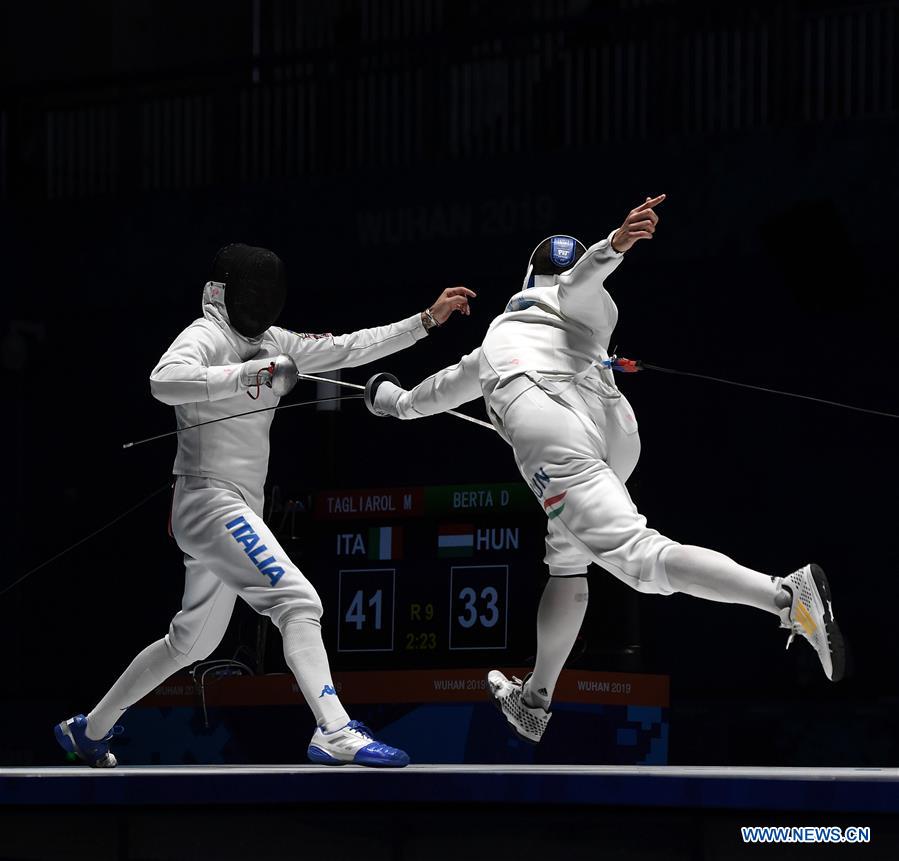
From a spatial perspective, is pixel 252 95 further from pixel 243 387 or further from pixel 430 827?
pixel 430 827

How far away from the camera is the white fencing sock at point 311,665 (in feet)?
12.9

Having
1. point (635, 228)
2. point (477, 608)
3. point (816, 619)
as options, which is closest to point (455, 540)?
point (477, 608)

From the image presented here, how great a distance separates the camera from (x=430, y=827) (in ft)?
11.7

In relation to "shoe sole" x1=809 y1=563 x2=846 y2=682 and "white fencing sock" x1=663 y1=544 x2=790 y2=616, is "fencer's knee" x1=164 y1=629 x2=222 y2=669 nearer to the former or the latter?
"white fencing sock" x1=663 y1=544 x2=790 y2=616

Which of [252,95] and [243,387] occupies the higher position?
[252,95]

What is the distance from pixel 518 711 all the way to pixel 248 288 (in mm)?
1337

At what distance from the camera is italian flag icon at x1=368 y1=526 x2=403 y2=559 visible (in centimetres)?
612

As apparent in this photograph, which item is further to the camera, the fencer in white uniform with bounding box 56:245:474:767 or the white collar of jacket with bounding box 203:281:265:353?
the white collar of jacket with bounding box 203:281:265:353

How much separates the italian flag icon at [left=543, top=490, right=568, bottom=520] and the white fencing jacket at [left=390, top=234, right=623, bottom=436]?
29cm

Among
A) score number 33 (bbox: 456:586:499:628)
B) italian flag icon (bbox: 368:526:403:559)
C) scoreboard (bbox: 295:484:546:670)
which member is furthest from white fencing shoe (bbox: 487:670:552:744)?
italian flag icon (bbox: 368:526:403:559)

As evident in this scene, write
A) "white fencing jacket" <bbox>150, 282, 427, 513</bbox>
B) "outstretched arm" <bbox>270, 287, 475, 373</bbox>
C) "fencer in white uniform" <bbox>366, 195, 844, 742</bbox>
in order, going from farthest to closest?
"outstretched arm" <bbox>270, 287, 475, 373</bbox>, "white fencing jacket" <bbox>150, 282, 427, 513</bbox>, "fencer in white uniform" <bbox>366, 195, 844, 742</bbox>

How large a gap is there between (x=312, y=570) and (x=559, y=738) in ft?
3.81

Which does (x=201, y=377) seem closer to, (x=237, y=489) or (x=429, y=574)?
(x=237, y=489)

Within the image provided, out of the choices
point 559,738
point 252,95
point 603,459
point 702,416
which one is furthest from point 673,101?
point 603,459
